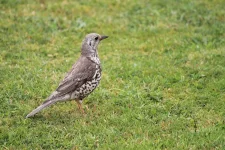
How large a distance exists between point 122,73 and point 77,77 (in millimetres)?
2031

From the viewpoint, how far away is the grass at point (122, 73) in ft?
25.3

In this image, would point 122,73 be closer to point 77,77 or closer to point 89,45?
point 89,45

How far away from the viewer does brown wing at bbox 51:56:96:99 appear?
8.34m

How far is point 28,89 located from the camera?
31.2 ft

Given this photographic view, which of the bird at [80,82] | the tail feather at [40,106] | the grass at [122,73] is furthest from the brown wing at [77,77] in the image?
the grass at [122,73]

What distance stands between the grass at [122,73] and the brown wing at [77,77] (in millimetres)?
547

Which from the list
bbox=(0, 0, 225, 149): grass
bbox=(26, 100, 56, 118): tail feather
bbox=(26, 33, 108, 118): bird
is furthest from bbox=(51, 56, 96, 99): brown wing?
bbox=(0, 0, 225, 149): grass

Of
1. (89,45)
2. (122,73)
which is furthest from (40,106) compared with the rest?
(122,73)

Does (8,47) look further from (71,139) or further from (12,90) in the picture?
(71,139)

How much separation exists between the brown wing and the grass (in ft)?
1.79

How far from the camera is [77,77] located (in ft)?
27.9

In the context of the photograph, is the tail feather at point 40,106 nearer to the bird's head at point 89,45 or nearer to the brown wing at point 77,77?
the brown wing at point 77,77

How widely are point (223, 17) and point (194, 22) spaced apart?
3.11 feet

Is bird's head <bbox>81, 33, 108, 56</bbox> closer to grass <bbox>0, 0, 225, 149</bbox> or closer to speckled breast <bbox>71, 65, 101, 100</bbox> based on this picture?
speckled breast <bbox>71, 65, 101, 100</bbox>
